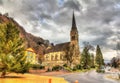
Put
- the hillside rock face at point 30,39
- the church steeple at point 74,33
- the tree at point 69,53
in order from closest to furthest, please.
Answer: the hillside rock face at point 30,39, the tree at point 69,53, the church steeple at point 74,33

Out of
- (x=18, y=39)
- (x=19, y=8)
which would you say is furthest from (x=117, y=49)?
(x=18, y=39)

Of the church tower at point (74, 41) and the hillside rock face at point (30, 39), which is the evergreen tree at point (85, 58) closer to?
the church tower at point (74, 41)

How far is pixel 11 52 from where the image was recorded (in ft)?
74.2

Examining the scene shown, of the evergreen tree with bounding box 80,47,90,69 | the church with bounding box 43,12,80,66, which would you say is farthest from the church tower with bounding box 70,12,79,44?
the evergreen tree with bounding box 80,47,90,69

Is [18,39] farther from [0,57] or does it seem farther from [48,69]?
[48,69]

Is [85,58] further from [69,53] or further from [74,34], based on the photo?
[74,34]

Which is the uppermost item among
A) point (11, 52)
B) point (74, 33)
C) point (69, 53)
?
point (74, 33)

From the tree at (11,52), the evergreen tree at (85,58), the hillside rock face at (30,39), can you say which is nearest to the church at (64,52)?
the evergreen tree at (85,58)

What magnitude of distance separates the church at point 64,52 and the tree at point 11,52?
30.6 m

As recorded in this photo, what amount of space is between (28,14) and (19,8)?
1.89 m

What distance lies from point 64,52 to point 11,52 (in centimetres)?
4011

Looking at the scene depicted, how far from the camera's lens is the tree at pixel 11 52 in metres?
21.1

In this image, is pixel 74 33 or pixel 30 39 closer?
pixel 30 39

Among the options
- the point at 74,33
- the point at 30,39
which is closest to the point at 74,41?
the point at 74,33
